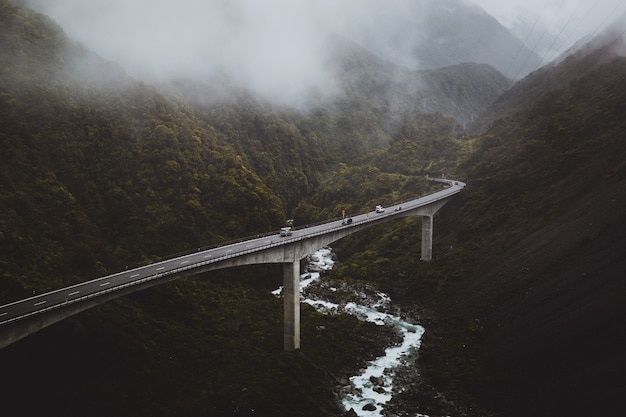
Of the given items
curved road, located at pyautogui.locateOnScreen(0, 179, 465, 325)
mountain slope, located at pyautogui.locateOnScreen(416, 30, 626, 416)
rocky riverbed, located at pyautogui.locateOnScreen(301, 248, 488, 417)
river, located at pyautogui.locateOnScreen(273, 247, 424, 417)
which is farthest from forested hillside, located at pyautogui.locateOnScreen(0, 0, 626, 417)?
curved road, located at pyautogui.locateOnScreen(0, 179, 465, 325)

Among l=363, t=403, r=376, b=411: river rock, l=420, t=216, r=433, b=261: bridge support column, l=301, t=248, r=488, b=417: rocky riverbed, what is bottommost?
l=363, t=403, r=376, b=411: river rock

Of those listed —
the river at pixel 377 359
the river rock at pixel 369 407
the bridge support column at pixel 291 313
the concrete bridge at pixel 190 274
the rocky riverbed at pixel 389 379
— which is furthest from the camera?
the bridge support column at pixel 291 313

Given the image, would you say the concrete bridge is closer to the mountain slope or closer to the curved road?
the curved road

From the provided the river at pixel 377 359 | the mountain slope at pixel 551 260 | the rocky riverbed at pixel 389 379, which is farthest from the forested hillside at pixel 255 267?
the river at pixel 377 359

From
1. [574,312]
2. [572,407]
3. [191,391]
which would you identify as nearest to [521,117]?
[574,312]

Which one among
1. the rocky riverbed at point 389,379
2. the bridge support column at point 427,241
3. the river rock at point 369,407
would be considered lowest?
the river rock at point 369,407

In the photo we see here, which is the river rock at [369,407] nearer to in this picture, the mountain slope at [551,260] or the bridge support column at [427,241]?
the mountain slope at [551,260]
